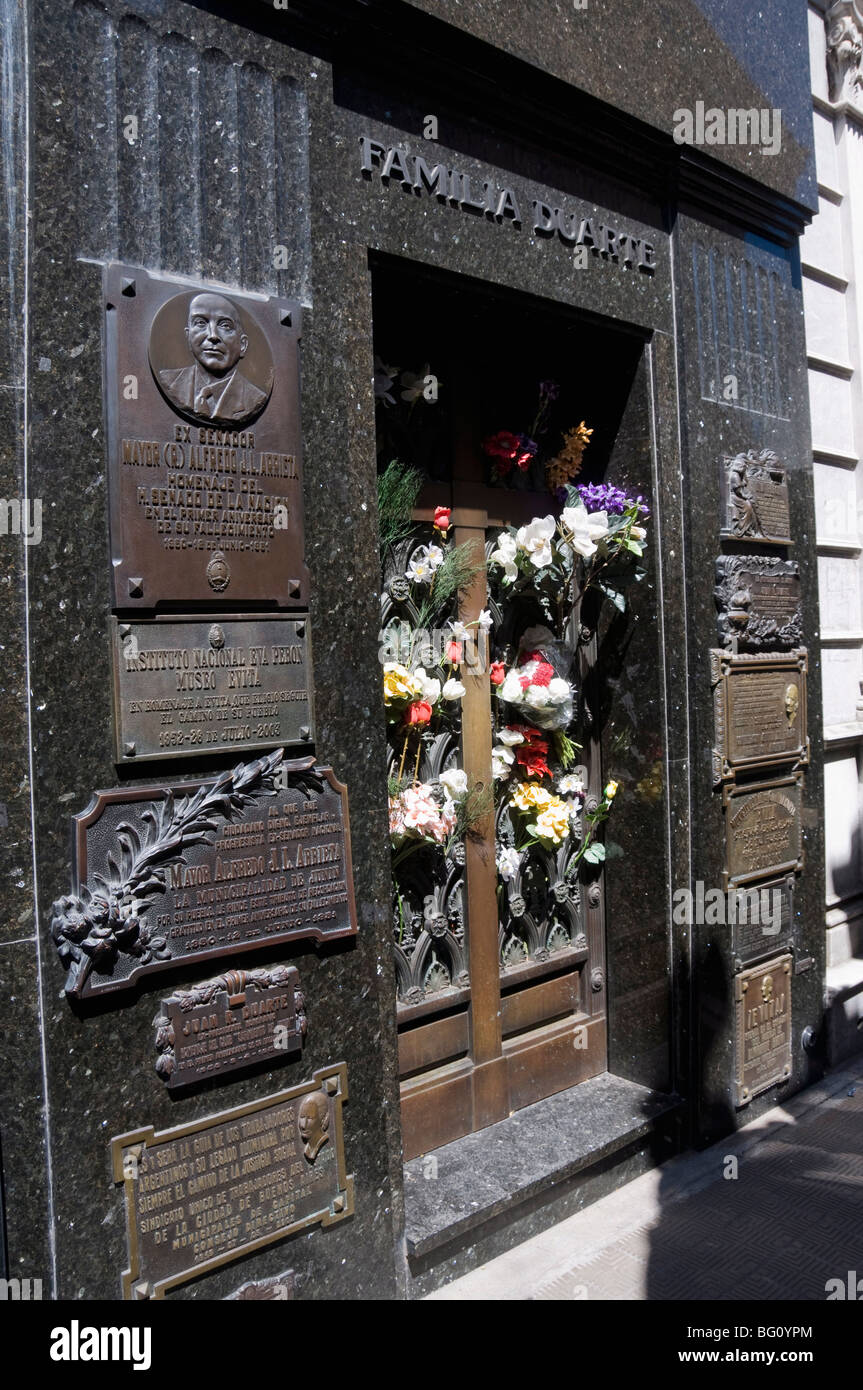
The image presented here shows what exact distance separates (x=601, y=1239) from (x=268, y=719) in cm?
245

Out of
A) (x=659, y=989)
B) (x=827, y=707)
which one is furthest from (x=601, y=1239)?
(x=827, y=707)

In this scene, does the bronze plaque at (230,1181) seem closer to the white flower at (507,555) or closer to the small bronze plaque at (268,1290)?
the small bronze plaque at (268,1290)

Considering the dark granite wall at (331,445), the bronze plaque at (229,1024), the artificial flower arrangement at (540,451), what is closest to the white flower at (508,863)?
the dark granite wall at (331,445)

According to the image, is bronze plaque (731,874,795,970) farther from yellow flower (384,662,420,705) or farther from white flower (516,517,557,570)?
yellow flower (384,662,420,705)

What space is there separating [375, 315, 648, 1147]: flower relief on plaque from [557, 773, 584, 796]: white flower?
10mm

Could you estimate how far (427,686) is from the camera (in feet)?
13.5

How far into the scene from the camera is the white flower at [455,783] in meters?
4.24

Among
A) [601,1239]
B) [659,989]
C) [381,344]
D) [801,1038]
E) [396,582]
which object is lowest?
[601,1239]

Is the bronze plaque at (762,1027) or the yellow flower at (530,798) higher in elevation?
the yellow flower at (530,798)

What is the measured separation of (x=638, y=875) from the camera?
4.83 m

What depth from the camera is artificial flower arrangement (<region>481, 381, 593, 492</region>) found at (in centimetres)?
453

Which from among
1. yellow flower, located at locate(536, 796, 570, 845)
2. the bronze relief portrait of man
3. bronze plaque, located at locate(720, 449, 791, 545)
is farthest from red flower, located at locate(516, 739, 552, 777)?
the bronze relief portrait of man

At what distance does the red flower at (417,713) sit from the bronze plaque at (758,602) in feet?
5.34
